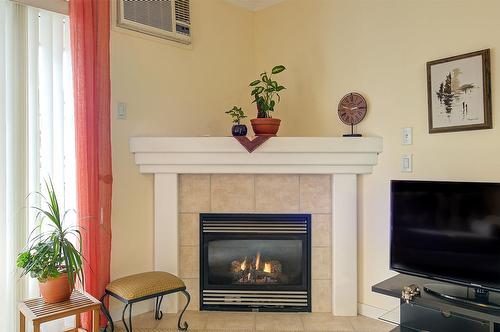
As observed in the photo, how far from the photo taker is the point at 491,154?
222 cm

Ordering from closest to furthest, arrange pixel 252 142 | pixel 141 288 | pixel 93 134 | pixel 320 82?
1. pixel 141 288
2. pixel 93 134
3. pixel 252 142
4. pixel 320 82

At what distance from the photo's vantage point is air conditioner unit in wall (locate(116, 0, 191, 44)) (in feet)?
9.11

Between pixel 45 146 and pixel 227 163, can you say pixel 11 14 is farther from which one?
pixel 227 163

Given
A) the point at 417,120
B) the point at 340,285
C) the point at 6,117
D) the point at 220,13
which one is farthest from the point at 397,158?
the point at 6,117

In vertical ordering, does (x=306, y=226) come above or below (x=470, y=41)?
below

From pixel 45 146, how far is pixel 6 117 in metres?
0.27

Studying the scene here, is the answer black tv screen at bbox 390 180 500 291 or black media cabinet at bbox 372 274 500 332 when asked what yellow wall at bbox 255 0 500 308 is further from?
black media cabinet at bbox 372 274 500 332

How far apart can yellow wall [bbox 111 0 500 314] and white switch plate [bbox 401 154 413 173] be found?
0.12 ft

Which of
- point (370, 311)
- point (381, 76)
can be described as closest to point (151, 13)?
point (381, 76)

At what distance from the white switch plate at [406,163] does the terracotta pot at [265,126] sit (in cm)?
93

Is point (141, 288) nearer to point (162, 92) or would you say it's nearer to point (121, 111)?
point (121, 111)

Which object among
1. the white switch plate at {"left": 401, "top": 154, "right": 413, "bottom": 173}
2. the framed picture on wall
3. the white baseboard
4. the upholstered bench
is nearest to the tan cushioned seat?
the upholstered bench

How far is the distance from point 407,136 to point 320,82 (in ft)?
2.85

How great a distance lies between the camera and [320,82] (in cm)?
312
